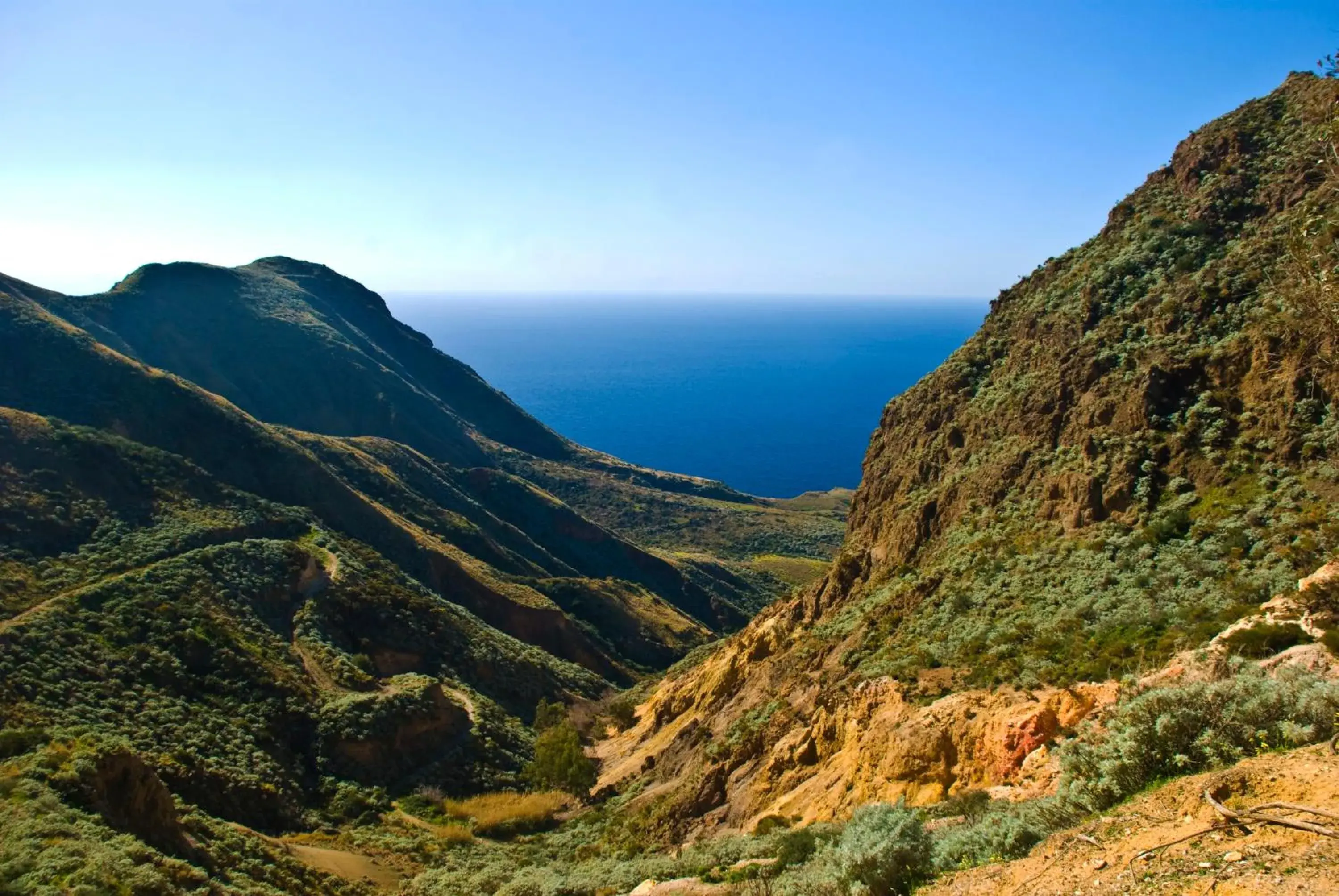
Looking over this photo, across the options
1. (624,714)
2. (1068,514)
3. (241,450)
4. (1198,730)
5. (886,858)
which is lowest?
(624,714)

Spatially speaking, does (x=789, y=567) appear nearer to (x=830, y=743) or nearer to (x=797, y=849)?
(x=830, y=743)

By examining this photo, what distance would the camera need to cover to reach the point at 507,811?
28.1 m

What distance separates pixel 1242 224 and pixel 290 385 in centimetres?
8036

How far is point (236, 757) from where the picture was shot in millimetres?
25328

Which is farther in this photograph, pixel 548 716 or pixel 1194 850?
pixel 548 716

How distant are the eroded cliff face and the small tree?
177 cm

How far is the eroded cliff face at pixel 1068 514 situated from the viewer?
15.0 m

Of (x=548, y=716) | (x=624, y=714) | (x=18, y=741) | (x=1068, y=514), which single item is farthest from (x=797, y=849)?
(x=624, y=714)

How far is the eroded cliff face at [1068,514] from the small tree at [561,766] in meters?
1.77

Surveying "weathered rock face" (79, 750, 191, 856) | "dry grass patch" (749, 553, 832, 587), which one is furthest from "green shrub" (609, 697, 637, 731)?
"dry grass patch" (749, 553, 832, 587)

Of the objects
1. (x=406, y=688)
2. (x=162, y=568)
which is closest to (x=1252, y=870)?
(x=406, y=688)

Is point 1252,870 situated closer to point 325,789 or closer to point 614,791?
point 614,791

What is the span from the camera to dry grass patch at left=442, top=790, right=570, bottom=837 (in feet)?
88.7

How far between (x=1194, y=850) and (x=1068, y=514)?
49.2ft
